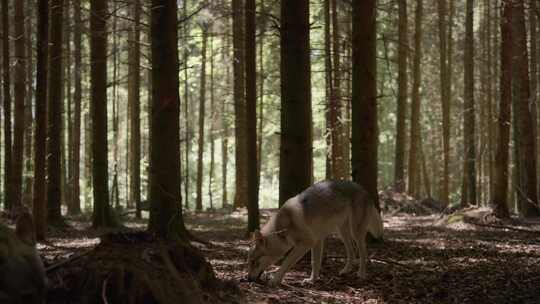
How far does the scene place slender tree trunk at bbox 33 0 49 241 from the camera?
1329 cm

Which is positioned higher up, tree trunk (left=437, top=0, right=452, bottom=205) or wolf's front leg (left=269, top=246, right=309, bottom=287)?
tree trunk (left=437, top=0, right=452, bottom=205)

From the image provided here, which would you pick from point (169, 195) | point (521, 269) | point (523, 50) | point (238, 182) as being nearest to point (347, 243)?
point (521, 269)

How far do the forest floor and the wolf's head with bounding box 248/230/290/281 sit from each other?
25cm

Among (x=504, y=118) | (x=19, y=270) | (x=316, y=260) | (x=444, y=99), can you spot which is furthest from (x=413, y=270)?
(x=444, y=99)

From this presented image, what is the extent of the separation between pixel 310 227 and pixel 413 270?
2209mm

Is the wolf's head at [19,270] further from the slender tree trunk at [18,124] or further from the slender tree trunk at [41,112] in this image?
the slender tree trunk at [18,124]

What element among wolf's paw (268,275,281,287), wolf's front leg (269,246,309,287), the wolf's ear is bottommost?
wolf's paw (268,275,281,287)

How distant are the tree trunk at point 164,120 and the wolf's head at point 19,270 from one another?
6.40 meters

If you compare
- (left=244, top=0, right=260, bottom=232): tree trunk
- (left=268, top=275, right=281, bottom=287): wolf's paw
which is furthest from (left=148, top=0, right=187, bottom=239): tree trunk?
(left=244, top=0, right=260, bottom=232): tree trunk

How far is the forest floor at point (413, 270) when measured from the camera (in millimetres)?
8078

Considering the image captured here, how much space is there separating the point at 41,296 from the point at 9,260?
0.43 m

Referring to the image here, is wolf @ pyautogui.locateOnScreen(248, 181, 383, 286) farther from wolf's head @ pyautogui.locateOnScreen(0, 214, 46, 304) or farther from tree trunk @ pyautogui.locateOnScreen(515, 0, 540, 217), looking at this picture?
tree trunk @ pyautogui.locateOnScreen(515, 0, 540, 217)

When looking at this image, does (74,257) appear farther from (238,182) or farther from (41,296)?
(238,182)

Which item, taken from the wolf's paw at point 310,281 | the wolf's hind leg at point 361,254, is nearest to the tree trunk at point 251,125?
the wolf's hind leg at point 361,254
